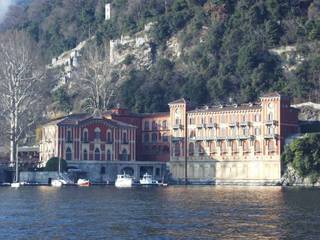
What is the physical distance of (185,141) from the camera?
451 feet

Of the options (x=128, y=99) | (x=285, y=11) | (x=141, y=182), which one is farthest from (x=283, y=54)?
(x=141, y=182)

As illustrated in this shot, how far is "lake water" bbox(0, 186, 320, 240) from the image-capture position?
5438 centimetres

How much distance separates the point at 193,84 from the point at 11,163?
32.2 metres

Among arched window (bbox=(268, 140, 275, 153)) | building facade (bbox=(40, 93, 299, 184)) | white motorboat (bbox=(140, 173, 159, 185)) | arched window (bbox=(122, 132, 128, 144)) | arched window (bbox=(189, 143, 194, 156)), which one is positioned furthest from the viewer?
arched window (bbox=(122, 132, 128, 144))

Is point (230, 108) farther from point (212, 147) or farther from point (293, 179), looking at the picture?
point (293, 179)

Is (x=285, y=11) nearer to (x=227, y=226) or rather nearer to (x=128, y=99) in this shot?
(x=128, y=99)

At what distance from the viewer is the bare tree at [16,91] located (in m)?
138

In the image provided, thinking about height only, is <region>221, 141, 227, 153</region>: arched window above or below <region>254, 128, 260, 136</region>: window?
below

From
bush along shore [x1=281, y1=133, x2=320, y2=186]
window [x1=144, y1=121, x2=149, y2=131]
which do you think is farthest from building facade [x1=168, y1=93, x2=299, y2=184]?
bush along shore [x1=281, y1=133, x2=320, y2=186]

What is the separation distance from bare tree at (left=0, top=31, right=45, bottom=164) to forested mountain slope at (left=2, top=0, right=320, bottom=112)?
15.7 m

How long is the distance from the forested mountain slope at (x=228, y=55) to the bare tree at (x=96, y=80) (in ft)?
10.4

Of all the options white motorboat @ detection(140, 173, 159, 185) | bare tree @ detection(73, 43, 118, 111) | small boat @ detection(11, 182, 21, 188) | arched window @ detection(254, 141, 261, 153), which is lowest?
small boat @ detection(11, 182, 21, 188)

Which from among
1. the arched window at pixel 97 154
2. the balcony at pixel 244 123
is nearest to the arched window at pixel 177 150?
the arched window at pixel 97 154

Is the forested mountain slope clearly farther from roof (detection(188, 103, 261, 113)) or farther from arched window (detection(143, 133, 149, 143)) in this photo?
roof (detection(188, 103, 261, 113))
